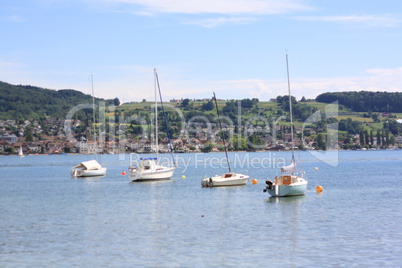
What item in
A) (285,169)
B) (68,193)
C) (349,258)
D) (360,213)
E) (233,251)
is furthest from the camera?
(68,193)

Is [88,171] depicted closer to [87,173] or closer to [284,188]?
[87,173]

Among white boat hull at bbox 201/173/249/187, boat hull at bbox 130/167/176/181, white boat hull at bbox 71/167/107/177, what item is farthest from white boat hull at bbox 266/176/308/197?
white boat hull at bbox 71/167/107/177

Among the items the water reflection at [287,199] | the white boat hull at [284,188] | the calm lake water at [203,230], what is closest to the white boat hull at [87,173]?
the calm lake water at [203,230]

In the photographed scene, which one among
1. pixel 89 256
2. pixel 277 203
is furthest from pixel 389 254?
pixel 277 203

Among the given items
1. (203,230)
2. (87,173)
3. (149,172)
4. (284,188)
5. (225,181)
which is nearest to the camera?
(203,230)

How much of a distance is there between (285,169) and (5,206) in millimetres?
28806

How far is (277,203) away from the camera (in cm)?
5350

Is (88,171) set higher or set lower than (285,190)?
higher

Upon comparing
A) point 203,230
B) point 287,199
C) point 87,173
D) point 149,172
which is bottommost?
point 203,230

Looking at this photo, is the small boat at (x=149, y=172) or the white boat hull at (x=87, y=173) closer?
the small boat at (x=149, y=172)

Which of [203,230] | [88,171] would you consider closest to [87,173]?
[88,171]

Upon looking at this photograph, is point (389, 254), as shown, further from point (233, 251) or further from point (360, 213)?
point (360, 213)

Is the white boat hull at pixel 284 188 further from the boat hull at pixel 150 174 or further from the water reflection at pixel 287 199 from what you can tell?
the boat hull at pixel 150 174

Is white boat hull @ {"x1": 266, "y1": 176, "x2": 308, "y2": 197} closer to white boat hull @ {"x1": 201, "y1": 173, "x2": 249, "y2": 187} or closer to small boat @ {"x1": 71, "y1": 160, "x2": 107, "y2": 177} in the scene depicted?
white boat hull @ {"x1": 201, "y1": 173, "x2": 249, "y2": 187}
